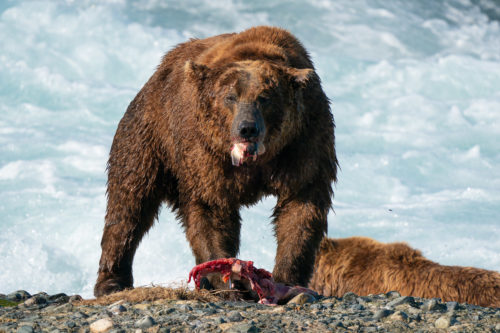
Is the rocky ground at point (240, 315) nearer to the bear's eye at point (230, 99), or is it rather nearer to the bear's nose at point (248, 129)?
the bear's nose at point (248, 129)

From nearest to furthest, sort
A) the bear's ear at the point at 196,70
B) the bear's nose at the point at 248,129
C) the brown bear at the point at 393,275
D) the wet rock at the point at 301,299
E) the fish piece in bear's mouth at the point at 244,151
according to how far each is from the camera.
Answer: the wet rock at the point at 301,299, the bear's nose at the point at 248,129, the fish piece in bear's mouth at the point at 244,151, the bear's ear at the point at 196,70, the brown bear at the point at 393,275

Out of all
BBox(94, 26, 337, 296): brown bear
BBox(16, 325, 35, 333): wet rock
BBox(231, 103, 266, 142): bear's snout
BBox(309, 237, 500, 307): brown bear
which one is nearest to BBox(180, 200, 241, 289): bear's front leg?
BBox(94, 26, 337, 296): brown bear

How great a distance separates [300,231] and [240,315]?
4.91 ft

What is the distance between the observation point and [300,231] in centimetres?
678

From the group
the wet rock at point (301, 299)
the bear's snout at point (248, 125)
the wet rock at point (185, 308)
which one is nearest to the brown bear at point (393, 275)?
the wet rock at point (301, 299)

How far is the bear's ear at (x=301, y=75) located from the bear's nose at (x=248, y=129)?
2.11ft

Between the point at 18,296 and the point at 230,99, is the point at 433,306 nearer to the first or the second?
the point at 230,99

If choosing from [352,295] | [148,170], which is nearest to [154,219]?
[148,170]

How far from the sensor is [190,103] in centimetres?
720

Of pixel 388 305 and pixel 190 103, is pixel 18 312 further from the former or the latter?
pixel 388 305

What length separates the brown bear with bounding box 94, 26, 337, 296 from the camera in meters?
6.63

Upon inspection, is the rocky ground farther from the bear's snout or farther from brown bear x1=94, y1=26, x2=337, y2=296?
the bear's snout

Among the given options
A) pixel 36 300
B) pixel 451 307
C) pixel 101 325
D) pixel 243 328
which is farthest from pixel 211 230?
pixel 451 307

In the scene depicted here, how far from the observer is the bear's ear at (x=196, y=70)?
693 centimetres
